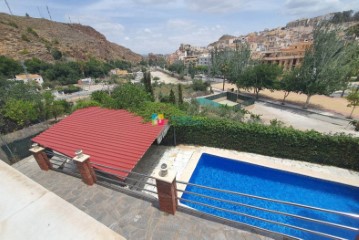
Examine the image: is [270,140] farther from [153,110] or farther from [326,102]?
[326,102]

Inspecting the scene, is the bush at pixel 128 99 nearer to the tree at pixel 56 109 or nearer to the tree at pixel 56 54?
the tree at pixel 56 109

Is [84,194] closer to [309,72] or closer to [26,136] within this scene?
[26,136]

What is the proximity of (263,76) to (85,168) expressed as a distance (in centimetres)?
2960

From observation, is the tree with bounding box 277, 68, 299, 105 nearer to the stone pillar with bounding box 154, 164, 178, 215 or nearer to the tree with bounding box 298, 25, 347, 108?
the tree with bounding box 298, 25, 347, 108

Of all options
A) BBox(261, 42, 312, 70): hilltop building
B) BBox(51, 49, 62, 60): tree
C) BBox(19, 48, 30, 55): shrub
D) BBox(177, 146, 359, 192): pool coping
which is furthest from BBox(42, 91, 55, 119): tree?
BBox(51, 49, 62, 60): tree

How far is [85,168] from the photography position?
5.71 m

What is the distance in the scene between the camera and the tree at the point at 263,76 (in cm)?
2743

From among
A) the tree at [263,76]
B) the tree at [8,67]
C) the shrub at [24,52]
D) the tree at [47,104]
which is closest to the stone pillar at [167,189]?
the tree at [47,104]

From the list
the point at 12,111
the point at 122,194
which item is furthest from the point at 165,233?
the point at 12,111

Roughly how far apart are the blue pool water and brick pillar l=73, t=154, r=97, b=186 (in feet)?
15.2

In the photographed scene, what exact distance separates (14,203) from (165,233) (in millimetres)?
3391

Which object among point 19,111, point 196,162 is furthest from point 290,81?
point 19,111

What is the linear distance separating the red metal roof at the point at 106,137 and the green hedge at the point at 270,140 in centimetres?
294

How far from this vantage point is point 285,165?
10.7 metres
